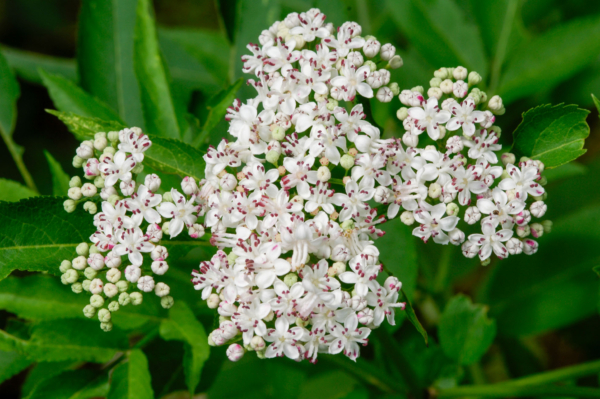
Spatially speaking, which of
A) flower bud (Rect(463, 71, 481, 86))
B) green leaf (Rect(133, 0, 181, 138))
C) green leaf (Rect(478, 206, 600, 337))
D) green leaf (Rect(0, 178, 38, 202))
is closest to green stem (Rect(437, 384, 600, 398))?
green leaf (Rect(478, 206, 600, 337))

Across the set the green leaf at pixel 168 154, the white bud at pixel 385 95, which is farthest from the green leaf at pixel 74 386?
the white bud at pixel 385 95

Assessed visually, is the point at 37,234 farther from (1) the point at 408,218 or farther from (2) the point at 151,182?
(1) the point at 408,218

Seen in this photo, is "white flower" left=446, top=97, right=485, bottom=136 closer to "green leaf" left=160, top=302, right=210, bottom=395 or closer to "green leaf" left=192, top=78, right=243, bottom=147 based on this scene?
"green leaf" left=192, top=78, right=243, bottom=147

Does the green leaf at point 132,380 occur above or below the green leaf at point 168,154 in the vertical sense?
below

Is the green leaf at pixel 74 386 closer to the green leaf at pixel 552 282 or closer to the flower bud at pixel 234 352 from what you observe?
the flower bud at pixel 234 352

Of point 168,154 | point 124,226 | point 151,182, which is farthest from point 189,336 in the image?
point 168,154

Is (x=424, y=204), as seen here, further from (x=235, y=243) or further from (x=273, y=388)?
(x=273, y=388)

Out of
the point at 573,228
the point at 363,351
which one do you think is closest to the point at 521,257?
the point at 573,228
